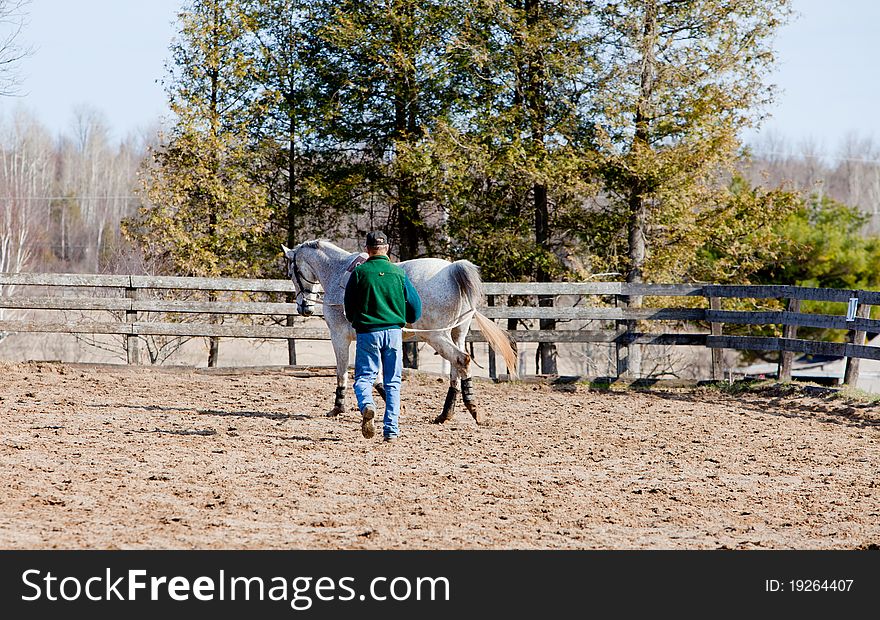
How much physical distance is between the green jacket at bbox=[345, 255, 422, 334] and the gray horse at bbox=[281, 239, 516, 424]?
3.21ft

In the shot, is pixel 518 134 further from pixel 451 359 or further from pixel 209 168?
pixel 451 359

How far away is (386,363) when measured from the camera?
8.21 metres

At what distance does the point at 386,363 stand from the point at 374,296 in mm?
605

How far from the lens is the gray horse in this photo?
30.3 feet

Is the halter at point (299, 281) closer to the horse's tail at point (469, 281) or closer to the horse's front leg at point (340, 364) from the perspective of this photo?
the horse's front leg at point (340, 364)

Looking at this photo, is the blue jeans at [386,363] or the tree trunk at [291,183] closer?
the blue jeans at [386,363]

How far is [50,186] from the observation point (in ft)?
192

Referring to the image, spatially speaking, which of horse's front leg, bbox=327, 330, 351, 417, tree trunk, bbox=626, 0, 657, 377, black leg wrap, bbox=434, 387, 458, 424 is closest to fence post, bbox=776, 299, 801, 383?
tree trunk, bbox=626, 0, 657, 377

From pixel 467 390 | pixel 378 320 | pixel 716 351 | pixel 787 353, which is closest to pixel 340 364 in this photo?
pixel 467 390

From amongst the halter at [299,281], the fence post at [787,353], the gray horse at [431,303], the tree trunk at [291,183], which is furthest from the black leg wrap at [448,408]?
the tree trunk at [291,183]

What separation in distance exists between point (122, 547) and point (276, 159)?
54.7 feet

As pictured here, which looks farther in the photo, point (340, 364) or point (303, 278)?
point (303, 278)

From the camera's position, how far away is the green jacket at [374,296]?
810 cm

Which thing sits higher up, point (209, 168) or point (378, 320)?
point (209, 168)
